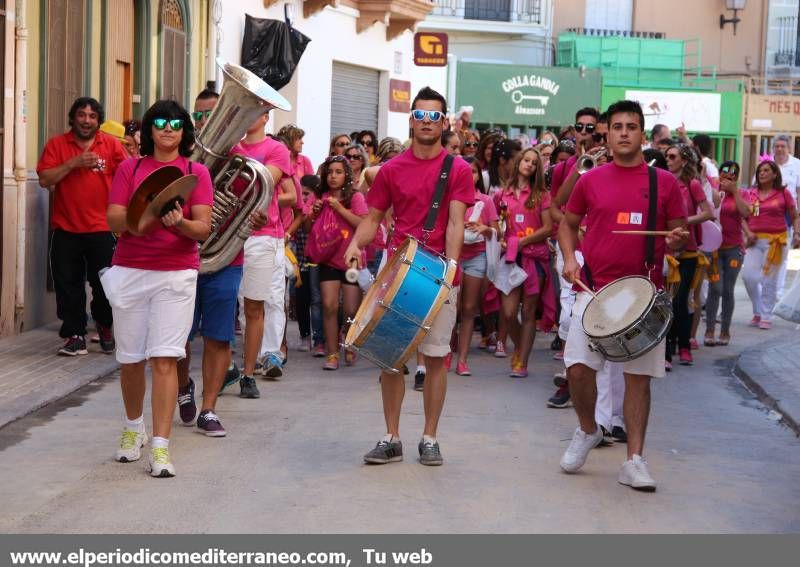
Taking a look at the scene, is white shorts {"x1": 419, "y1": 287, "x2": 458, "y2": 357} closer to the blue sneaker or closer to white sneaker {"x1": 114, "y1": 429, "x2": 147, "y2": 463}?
white sneaker {"x1": 114, "y1": 429, "x2": 147, "y2": 463}

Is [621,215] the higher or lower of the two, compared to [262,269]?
higher

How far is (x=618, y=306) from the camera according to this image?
6973 mm

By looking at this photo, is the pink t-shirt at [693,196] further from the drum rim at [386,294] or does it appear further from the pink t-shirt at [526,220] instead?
the drum rim at [386,294]

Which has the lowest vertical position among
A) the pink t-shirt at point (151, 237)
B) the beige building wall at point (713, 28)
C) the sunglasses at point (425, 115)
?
the pink t-shirt at point (151, 237)

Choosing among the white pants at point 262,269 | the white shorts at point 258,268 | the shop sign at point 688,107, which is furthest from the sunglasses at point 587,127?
the shop sign at point 688,107

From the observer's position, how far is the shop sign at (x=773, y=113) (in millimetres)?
40656

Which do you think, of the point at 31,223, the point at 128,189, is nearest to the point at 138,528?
the point at 128,189

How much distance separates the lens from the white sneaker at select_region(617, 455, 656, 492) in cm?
712

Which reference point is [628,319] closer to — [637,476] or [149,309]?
[637,476]

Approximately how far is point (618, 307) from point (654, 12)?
3757 cm

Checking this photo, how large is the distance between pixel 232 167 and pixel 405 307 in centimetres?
172

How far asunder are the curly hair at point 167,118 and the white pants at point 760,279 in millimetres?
9023

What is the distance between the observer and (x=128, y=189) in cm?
711

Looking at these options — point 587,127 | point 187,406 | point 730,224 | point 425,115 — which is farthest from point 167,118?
point 730,224
